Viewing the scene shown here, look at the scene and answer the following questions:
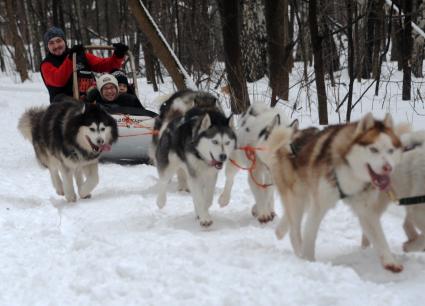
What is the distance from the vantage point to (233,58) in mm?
8656

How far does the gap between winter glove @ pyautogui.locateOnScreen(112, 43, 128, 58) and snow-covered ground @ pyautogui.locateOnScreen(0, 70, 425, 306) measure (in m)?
2.80

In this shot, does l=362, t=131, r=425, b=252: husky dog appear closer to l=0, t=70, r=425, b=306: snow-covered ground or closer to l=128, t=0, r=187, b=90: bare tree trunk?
l=0, t=70, r=425, b=306: snow-covered ground

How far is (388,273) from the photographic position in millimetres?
2787

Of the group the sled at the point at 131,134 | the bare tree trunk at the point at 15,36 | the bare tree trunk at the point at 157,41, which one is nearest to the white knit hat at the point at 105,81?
the sled at the point at 131,134

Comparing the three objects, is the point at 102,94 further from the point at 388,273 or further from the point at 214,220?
the point at 388,273

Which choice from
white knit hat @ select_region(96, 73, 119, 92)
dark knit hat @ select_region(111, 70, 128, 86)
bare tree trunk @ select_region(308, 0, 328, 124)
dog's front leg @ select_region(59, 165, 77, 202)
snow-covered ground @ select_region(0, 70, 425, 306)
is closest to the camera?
snow-covered ground @ select_region(0, 70, 425, 306)

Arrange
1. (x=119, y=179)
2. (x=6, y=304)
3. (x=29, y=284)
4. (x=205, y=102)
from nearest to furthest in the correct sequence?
(x=6, y=304)
(x=29, y=284)
(x=205, y=102)
(x=119, y=179)

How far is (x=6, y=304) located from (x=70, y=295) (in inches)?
11.8

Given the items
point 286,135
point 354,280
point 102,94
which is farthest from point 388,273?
point 102,94

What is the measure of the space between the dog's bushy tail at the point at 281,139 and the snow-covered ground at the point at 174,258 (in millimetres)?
664

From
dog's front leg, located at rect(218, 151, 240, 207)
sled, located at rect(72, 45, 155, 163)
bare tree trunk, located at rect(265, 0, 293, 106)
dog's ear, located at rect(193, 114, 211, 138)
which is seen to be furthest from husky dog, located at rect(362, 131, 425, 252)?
bare tree trunk, located at rect(265, 0, 293, 106)

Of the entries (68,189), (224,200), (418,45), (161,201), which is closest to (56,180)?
(68,189)

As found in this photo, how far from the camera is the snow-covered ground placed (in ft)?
8.22

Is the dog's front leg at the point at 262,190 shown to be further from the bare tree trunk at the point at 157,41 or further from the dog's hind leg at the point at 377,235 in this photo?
the bare tree trunk at the point at 157,41
